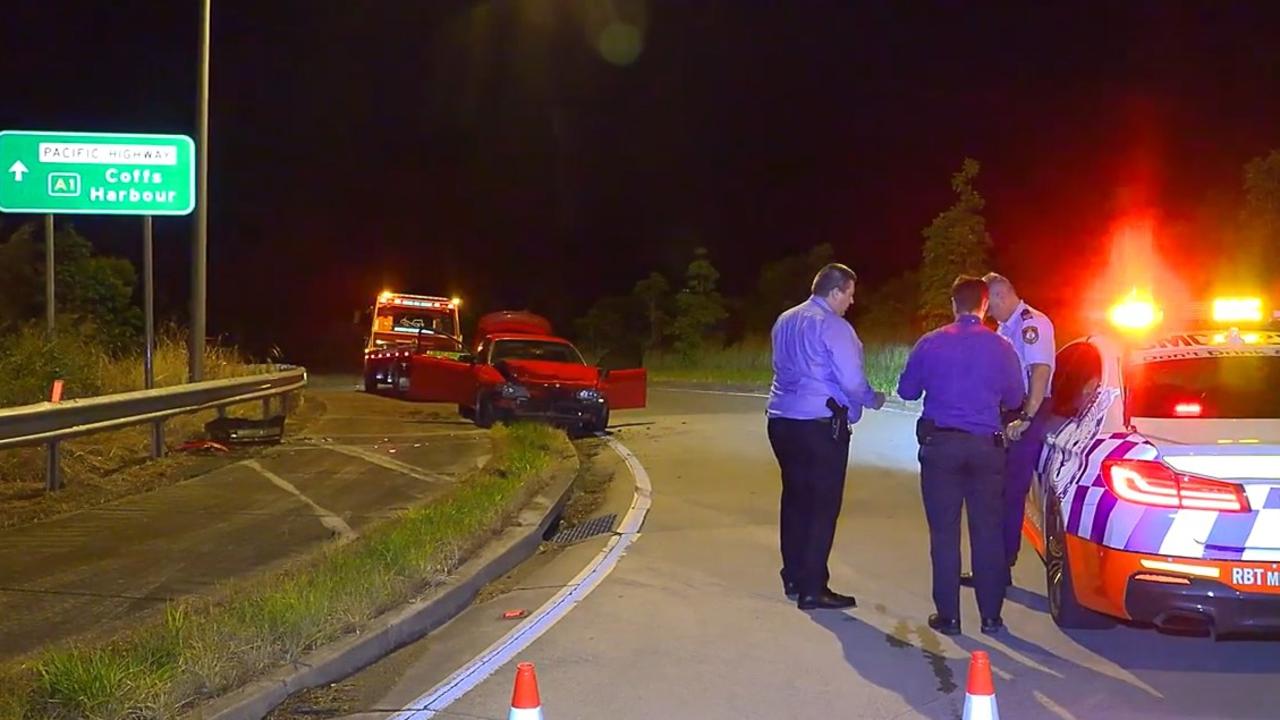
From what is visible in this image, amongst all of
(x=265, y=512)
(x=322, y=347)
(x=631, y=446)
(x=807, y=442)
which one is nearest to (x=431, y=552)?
(x=807, y=442)

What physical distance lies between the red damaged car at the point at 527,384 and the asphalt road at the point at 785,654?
7099 millimetres

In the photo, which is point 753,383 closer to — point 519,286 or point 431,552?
point 431,552

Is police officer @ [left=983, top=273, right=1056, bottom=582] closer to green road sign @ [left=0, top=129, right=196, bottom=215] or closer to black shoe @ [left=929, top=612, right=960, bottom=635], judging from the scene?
black shoe @ [left=929, top=612, right=960, bottom=635]

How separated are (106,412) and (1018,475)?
7729 mm

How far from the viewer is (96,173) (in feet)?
43.2

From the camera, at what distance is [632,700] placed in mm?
5184

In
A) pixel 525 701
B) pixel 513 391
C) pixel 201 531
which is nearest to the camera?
pixel 525 701

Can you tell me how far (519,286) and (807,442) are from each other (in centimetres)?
7356

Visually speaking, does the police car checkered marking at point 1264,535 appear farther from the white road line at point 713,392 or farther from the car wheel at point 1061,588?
the white road line at point 713,392

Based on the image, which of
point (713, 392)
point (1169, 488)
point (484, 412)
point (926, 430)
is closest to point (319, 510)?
point (926, 430)

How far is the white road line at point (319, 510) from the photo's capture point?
29.2 feet

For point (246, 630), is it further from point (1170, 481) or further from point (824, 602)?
point (1170, 481)

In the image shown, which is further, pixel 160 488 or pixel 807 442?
pixel 160 488

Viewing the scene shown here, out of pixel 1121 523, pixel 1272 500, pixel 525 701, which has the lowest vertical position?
pixel 525 701
